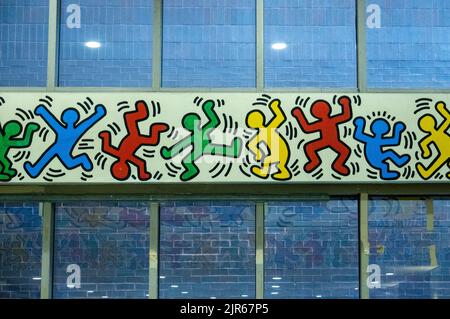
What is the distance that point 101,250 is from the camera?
845 cm

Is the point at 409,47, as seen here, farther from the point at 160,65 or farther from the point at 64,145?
the point at 64,145

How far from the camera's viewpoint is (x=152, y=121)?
8.42 meters

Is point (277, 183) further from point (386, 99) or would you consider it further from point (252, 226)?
point (386, 99)

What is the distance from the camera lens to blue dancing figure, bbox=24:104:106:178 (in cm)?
836

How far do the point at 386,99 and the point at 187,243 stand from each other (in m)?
1.84

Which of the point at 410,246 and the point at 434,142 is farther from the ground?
Result: the point at 434,142

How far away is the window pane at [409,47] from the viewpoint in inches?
340

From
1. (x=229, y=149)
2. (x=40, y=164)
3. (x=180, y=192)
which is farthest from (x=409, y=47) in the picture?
(x=40, y=164)

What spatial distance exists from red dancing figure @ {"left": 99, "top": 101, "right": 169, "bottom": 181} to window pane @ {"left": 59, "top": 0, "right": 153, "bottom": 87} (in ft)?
1.00

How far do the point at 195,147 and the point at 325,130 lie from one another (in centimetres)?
98

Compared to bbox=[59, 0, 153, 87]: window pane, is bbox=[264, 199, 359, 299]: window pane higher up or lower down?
lower down

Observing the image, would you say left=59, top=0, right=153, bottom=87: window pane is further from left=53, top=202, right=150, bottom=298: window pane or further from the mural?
left=53, top=202, right=150, bottom=298: window pane

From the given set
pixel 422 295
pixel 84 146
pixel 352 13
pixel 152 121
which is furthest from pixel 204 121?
pixel 422 295

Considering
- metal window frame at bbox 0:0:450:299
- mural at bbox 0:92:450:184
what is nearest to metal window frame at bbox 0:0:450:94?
metal window frame at bbox 0:0:450:299
